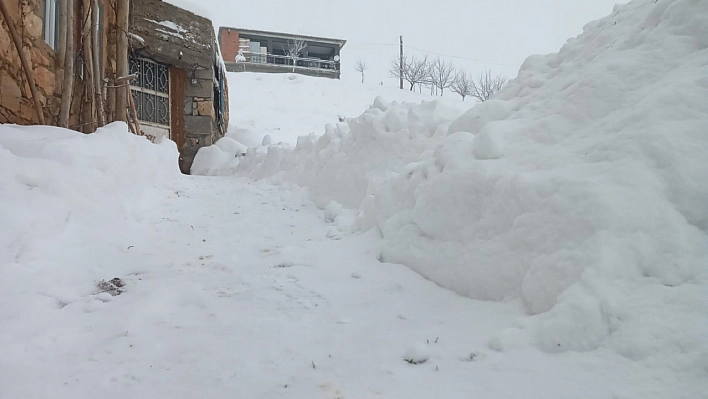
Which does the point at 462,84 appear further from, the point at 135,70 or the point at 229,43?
the point at 135,70

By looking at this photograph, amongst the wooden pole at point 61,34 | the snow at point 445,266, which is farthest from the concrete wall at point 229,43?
the snow at point 445,266

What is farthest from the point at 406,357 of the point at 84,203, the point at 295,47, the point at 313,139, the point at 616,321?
the point at 295,47

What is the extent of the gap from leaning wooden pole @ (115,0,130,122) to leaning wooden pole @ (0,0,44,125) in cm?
135

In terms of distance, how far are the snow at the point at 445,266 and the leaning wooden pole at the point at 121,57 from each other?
5.39 ft

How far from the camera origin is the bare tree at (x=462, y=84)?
34.7 metres

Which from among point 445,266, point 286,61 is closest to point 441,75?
point 286,61

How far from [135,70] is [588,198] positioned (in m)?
8.09

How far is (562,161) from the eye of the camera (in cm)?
214

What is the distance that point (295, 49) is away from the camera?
2747 centimetres

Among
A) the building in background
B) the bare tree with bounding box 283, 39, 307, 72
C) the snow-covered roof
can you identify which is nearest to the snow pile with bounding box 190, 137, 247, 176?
the building in background

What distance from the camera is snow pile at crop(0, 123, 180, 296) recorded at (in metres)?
2.11

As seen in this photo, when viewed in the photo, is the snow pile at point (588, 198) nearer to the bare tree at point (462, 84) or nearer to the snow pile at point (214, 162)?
the snow pile at point (214, 162)

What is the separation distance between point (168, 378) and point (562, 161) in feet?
6.37

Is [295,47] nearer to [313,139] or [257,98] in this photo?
[257,98]
